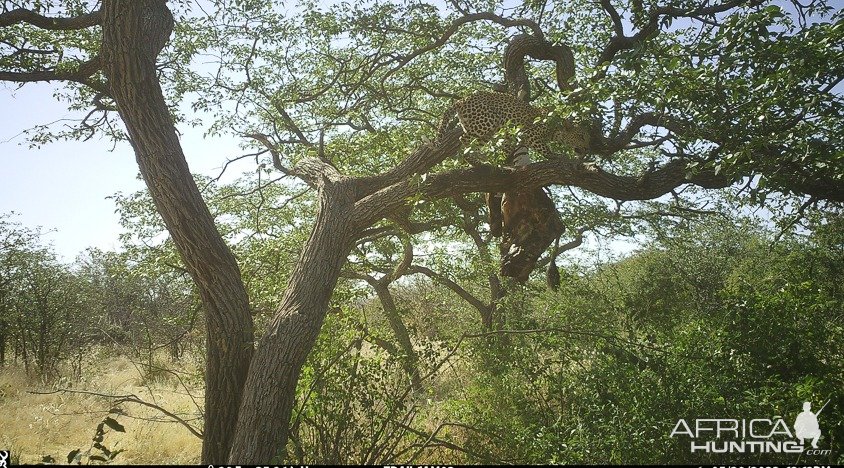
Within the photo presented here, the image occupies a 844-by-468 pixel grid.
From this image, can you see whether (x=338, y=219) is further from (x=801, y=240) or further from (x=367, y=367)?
(x=801, y=240)

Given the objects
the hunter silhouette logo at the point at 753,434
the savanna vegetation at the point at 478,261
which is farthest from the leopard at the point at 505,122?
the hunter silhouette logo at the point at 753,434

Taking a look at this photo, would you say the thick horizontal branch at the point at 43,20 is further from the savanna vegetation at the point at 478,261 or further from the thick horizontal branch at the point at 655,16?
the thick horizontal branch at the point at 655,16

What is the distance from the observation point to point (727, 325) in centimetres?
405

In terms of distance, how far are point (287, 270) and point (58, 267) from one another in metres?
9.86

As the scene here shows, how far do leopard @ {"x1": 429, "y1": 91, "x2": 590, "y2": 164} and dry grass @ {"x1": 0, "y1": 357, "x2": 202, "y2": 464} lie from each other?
14.0ft

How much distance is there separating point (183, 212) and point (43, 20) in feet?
8.60

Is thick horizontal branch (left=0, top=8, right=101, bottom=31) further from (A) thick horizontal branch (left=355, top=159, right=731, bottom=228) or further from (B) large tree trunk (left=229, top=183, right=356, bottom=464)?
(A) thick horizontal branch (left=355, top=159, right=731, bottom=228)

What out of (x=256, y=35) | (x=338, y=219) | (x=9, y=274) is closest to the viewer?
(x=338, y=219)

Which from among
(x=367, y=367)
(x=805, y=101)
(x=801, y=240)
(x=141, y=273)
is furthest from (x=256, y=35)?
(x=801, y=240)

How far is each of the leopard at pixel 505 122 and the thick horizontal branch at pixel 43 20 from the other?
3.65 m


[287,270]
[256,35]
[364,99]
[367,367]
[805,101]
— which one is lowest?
[367,367]

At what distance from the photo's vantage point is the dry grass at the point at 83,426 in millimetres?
6125

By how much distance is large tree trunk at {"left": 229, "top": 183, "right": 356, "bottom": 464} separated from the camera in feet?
11.8

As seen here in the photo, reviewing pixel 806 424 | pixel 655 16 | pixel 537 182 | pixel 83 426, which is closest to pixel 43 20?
pixel 537 182
